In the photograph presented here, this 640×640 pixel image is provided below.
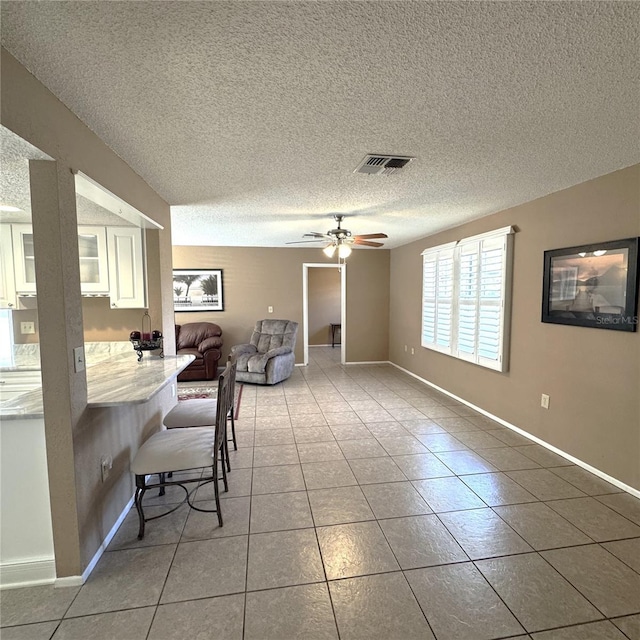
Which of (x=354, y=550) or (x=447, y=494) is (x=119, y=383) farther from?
(x=447, y=494)

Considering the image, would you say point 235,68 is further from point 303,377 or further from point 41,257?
point 303,377

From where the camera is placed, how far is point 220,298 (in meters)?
6.57

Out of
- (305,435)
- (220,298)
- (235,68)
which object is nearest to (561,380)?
(305,435)

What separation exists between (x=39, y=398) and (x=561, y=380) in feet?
12.9

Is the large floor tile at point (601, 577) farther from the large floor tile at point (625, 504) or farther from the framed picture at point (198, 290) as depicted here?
the framed picture at point (198, 290)

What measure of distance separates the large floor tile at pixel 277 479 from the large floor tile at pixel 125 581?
73 centimetres

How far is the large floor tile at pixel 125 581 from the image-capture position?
161 cm

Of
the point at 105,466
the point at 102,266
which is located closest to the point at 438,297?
the point at 102,266

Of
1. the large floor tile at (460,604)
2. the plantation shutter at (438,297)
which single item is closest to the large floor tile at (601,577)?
the large floor tile at (460,604)

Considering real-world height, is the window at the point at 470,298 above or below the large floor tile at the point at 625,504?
above

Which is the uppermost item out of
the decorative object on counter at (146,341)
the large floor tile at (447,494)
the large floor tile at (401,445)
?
the decorative object on counter at (146,341)

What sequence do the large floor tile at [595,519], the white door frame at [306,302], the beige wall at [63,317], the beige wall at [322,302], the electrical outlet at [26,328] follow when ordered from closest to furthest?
the beige wall at [63,317] → the large floor tile at [595,519] → the electrical outlet at [26,328] → the white door frame at [306,302] → the beige wall at [322,302]

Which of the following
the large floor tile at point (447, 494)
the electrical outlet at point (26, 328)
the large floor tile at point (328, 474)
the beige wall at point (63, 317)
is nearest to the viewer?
the beige wall at point (63, 317)

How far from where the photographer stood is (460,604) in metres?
1.60
